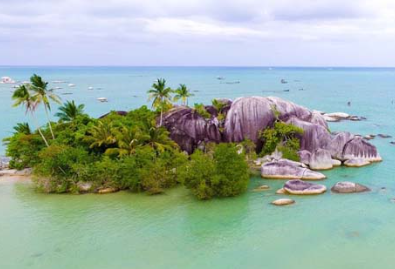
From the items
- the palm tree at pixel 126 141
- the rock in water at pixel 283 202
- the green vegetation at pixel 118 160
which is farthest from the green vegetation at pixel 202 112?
the rock in water at pixel 283 202

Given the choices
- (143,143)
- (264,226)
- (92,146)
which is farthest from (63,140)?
(264,226)

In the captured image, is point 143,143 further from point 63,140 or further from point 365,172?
point 365,172

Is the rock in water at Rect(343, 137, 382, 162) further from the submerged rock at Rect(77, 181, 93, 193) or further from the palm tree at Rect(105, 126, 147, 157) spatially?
the submerged rock at Rect(77, 181, 93, 193)

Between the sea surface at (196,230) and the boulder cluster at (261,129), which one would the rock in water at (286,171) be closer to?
the sea surface at (196,230)

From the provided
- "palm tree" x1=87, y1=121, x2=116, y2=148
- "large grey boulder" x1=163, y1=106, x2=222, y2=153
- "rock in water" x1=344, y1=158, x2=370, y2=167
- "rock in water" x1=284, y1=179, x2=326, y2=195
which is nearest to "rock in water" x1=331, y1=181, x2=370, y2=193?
"rock in water" x1=284, y1=179, x2=326, y2=195

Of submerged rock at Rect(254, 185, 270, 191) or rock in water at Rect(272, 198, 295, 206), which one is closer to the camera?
rock in water at Rect(272, 198, 295, 206)
